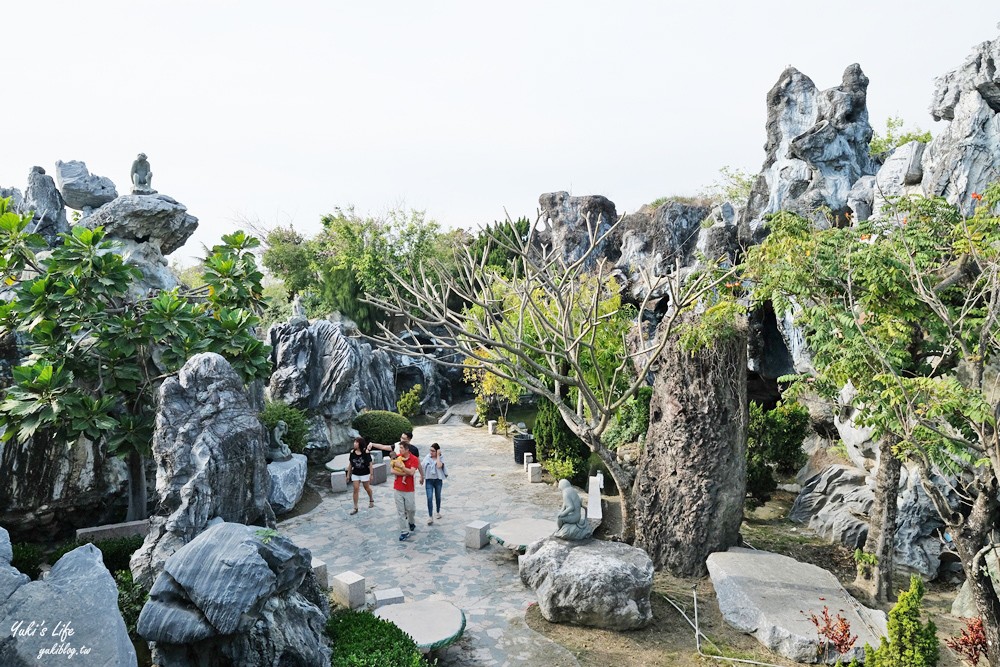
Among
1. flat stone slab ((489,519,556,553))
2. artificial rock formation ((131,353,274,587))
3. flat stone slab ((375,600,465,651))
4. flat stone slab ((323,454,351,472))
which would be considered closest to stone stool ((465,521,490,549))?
flat stone slab ((489,519,556,553))

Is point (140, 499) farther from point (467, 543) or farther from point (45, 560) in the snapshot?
point (467, 543)

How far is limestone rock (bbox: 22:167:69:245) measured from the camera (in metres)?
19.7

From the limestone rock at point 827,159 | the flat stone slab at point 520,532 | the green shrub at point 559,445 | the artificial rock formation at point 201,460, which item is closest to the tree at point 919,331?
the flat stone slab at point 520,532

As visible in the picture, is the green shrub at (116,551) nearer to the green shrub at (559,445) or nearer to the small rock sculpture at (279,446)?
the small rock sculpture at (279,446)

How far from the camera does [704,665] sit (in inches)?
311

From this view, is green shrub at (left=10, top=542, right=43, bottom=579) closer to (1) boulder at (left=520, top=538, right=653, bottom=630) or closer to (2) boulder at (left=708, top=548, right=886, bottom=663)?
(1) boulder at (left=520, top=538, right=653, bottom=630)

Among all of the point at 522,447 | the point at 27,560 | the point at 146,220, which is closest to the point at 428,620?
the point at 27,560

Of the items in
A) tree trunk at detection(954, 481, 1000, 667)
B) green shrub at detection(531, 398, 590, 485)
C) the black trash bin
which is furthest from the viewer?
the black trash bin

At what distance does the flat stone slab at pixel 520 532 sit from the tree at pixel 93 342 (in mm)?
5040

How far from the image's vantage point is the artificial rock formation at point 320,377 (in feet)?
61.2

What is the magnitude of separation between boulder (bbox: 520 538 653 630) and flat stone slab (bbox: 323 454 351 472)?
851cm

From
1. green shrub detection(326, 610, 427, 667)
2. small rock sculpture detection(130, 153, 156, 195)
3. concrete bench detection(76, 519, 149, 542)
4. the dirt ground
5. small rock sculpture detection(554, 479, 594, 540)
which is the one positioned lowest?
the dirt ground

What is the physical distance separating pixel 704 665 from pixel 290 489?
9.46m

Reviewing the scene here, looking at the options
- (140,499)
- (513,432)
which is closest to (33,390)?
(140,499)
